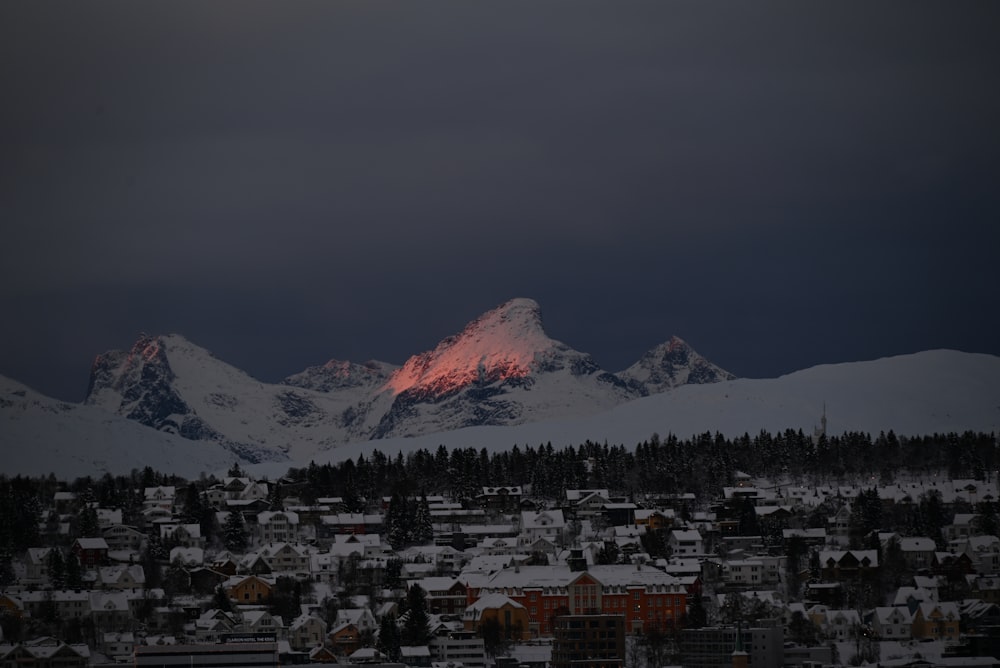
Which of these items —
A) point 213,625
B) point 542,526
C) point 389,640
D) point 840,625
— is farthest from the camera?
point 542,526

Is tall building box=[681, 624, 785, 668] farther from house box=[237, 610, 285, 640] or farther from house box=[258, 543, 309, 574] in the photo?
house box=[258, 543, 309, 574]

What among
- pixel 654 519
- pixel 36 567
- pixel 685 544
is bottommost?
pixel 36 567

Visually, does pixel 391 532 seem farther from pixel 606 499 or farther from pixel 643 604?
pixel 643 604

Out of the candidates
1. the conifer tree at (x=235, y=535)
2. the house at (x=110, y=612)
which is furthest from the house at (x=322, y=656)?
the conifer tree at (x=235, y=535)

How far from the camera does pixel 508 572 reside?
14888cm

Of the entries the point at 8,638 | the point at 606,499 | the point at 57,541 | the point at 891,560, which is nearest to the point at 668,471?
the point at 606,499

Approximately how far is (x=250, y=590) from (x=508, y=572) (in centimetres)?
1757

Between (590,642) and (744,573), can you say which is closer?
(590,642)

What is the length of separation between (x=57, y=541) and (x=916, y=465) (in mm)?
73880

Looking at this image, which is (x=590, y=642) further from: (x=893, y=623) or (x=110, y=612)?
(x=110, y=612)

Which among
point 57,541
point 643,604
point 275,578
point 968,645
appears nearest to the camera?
point 968,645

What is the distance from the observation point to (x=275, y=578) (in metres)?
152

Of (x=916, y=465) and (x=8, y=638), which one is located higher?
(x=916, y=465)

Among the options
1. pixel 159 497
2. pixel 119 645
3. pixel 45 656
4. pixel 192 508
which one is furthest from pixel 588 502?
pixel 45 656
